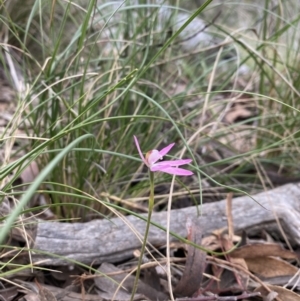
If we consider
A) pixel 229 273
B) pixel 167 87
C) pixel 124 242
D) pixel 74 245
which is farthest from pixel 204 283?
pixel 167 87

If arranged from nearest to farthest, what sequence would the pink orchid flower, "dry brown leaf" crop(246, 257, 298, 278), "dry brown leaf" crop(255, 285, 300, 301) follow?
the pink orchid flower < "dry brown leaf" crop(255, 285, 300, 301) < "dry brown leaf" crop(246, 257, 298, 278)

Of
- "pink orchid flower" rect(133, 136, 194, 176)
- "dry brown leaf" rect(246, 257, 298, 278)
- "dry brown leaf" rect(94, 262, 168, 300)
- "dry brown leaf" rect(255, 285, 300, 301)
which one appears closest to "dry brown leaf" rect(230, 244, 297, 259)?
"dry brown leaf" rect(246, 257, 298, 278)

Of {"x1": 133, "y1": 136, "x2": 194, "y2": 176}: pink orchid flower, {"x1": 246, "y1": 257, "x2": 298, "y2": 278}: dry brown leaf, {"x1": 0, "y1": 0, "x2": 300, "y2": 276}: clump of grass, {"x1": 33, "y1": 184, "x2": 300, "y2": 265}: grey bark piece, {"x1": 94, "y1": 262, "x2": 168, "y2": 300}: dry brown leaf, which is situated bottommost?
{"x1": 246, "y1": 257, "x2": 298, "y2": 278}: dry brown leaf

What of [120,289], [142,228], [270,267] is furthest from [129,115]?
[270,267]

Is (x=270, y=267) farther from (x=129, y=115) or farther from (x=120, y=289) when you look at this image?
(x=129, y=115)

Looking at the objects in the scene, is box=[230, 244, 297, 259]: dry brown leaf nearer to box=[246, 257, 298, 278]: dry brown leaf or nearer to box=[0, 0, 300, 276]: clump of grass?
box=[246, 257, 298, 278]: dry brown leaf

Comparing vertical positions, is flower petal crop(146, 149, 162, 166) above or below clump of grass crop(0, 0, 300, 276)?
above
